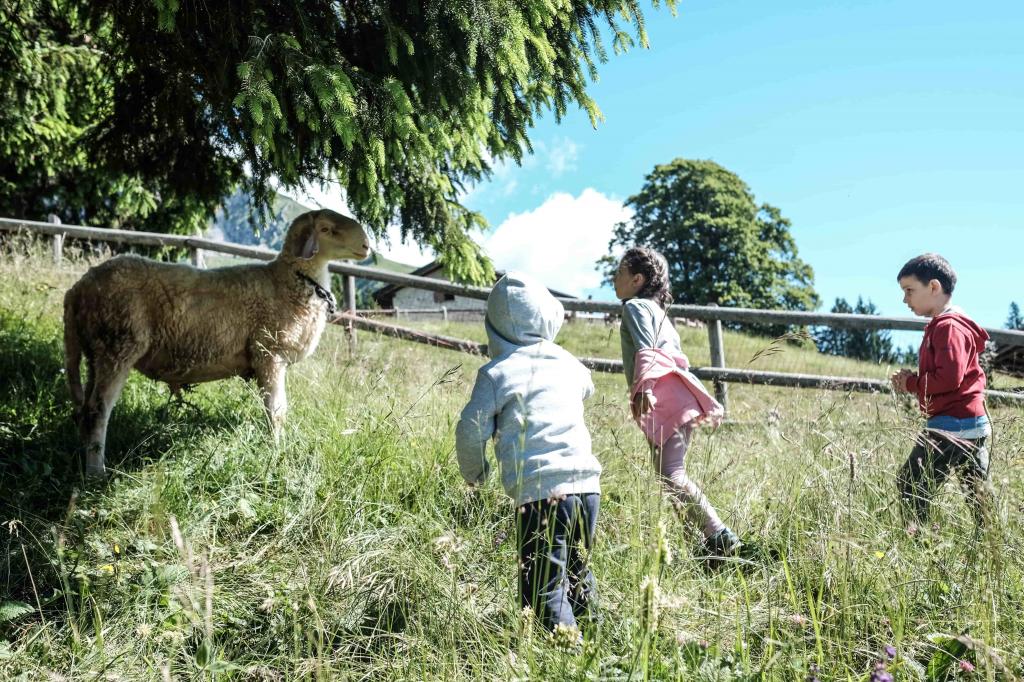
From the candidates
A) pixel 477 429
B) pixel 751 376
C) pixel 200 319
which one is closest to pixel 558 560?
pixel 477 429

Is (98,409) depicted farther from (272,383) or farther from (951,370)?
(951,370)

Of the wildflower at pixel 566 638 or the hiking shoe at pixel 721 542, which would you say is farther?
the hiking shoe at pixel 721 542

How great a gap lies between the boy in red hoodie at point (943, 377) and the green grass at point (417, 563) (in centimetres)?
20

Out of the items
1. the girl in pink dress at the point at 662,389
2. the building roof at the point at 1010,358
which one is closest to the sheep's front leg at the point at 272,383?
the girl in pink dress at the point at 662,389

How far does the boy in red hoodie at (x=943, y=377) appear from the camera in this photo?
12.0 ft

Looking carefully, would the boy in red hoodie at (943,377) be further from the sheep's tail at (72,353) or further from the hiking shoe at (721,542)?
the sheep's tail at (72,353)

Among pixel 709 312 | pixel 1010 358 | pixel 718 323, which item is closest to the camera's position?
pixel 1010 358

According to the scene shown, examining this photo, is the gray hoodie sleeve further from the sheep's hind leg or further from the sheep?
the sheep's hind leg

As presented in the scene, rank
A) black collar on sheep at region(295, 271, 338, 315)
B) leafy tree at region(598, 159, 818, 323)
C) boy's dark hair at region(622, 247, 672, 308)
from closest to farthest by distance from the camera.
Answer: boy's dark hair at region(622, 247, 672, 308)
black collar on sheep at region(295, 271, 338, 315)
leafy tree at region(598, 159, 818, 323)

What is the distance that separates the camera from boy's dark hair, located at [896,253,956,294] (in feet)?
12.4

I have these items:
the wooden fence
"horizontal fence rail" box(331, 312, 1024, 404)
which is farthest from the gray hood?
"horizontal fence rail" box(331, 312, 1024, 404)

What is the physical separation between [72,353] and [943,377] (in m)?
4.90

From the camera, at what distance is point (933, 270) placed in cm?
380

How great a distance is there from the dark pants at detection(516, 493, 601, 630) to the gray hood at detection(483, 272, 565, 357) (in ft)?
2.17
